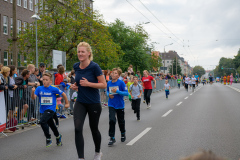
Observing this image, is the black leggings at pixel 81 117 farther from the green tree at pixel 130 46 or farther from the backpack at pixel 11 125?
the green tree at pixel 130 46

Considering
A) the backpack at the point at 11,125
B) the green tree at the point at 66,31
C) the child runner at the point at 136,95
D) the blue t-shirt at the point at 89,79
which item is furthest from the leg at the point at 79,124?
the green tree at the point at 66,31

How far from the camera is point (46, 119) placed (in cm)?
641

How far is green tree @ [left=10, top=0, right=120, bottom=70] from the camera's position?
28.8m

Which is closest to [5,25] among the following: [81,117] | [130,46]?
[130,46]

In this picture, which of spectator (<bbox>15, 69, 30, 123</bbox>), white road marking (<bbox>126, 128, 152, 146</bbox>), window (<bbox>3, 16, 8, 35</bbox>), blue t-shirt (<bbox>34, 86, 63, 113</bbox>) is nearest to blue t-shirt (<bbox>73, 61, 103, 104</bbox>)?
blue t-shirt (<bbox>34, 86, 63, 113</bbox>)

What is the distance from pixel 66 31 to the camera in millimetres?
28859

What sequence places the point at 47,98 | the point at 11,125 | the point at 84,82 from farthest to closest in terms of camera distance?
the point at 11,125 → the point at 47,98 → the point at 84,82

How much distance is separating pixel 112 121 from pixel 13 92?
3840 mm

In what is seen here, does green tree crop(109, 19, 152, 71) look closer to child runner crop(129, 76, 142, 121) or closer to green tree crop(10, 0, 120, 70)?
green tree crop(10, 0, 120, 70)

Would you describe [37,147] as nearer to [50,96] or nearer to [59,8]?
[50,96]

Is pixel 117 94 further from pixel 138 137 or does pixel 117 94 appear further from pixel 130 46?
pixel 130 46

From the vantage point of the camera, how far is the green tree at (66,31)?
28797 millimetres

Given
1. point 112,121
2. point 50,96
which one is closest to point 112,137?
point 112,121

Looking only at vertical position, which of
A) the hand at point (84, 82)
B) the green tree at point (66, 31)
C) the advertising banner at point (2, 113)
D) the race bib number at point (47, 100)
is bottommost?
the advertising banner at point (2, 113)
